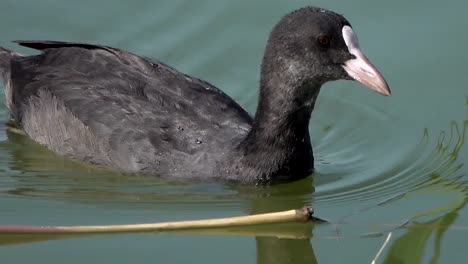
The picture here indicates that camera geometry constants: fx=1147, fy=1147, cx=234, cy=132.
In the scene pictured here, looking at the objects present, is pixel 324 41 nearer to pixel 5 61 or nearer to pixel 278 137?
pixel 278 137

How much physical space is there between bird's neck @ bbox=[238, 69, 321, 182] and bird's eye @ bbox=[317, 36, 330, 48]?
12.1 inches

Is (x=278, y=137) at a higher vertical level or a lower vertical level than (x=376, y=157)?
higher

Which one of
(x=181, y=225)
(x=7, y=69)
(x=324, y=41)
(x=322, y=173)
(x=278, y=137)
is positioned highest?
(x=7, y=69)

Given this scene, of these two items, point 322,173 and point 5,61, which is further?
point 5,61

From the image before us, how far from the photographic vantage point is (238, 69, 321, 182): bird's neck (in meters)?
7.21

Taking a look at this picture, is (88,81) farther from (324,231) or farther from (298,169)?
(324,231)

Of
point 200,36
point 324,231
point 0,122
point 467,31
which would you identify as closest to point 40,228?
point 324,231

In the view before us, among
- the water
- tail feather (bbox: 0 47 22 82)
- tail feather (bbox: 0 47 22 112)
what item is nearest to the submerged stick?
the water

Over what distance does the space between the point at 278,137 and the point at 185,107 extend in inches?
28.1

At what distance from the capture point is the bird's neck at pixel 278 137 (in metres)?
7.21

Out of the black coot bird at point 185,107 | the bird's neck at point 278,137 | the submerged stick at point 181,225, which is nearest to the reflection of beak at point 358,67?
the black coot bird at point 185,107

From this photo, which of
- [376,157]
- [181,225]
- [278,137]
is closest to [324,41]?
[278,137]

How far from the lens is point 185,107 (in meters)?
7.64

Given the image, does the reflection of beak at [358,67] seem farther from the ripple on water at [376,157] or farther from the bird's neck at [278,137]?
the ripple on water at [376,157]
